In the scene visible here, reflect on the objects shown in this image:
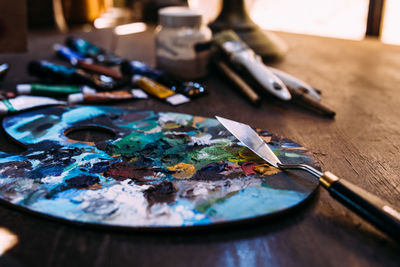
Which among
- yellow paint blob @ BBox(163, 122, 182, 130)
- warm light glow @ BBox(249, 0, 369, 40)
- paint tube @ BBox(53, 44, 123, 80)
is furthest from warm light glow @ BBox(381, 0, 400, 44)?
yellow paint blob @ BBox(163, 122, 182, 130)

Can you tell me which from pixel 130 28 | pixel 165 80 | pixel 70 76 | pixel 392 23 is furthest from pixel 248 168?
pixel 392 23

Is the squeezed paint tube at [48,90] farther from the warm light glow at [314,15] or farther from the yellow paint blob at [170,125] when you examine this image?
the warm light glow at [314,15]

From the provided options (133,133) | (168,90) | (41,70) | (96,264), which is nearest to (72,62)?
(41,70)

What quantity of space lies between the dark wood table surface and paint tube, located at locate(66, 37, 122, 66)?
6.7 inches

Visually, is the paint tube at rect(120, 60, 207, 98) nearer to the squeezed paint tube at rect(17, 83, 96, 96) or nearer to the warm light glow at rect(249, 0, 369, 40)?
the squeezed paint tube at rect(17, 83, 96, 96)

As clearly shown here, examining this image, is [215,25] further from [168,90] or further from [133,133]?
[133,133]

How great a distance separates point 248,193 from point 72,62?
2.45 ft

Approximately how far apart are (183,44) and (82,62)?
268mm

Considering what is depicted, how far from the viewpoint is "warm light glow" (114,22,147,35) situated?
58.9 inches

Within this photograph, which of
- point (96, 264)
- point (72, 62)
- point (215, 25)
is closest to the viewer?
point (96, 264)

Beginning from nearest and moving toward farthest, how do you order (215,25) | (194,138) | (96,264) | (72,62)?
(96,264), (194,138), (72,62), (215,25)

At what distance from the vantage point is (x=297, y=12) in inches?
119

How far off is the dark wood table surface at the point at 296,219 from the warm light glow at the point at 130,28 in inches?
22.0

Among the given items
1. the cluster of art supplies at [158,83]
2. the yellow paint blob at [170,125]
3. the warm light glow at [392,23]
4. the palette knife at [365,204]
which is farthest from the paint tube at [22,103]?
the warm light glow at [392,23]
